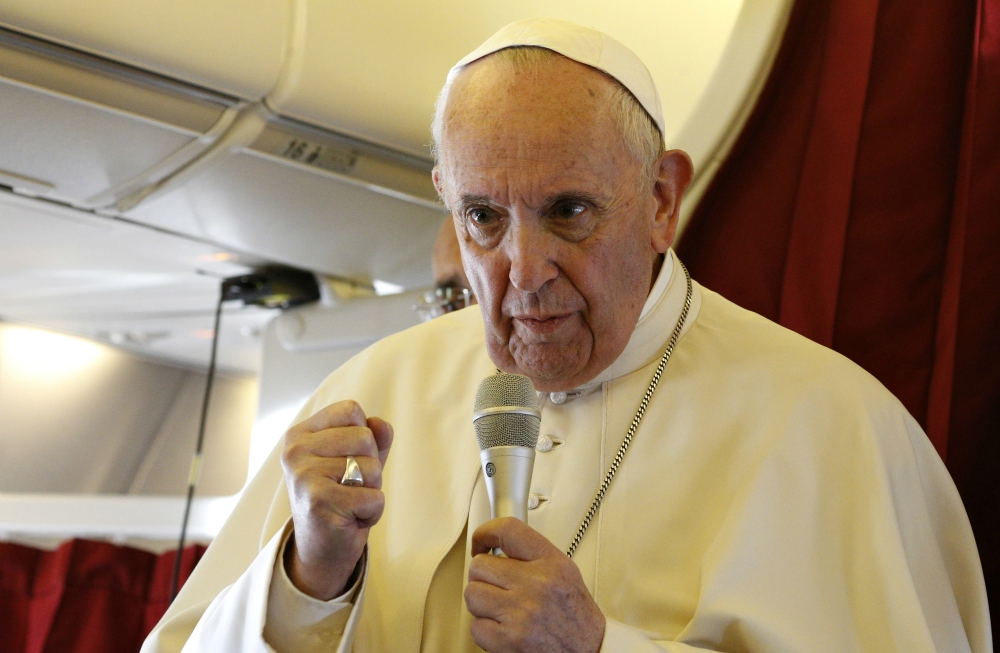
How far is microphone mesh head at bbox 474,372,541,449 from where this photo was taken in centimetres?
134

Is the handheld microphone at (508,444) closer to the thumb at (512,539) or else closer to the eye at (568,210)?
the thumb at (512,539)

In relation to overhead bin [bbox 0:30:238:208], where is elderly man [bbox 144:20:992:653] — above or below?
below

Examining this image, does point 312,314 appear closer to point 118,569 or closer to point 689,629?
point 118,569

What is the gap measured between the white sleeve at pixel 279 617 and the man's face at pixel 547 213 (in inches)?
19.0

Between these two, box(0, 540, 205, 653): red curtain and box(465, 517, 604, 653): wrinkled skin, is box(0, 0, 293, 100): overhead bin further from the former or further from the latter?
box(0, 540, 205, 653): red curtain

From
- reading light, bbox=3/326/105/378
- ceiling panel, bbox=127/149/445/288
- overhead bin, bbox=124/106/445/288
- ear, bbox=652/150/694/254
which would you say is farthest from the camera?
reading light, bbox=3/326/105/378

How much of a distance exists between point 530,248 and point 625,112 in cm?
30

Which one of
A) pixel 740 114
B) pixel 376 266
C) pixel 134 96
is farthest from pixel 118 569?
pixel 740 114

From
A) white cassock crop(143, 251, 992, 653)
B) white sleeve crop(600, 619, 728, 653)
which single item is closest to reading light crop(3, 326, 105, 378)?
white cassock crop(143, 251, 992, 653)

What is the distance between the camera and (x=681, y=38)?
2.76m

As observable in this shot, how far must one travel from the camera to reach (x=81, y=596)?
11.7 ft

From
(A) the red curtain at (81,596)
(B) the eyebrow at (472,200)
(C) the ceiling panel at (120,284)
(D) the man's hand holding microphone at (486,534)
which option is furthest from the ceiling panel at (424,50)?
(A) the red curtain at (81,596)

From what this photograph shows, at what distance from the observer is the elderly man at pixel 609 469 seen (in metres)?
1.45

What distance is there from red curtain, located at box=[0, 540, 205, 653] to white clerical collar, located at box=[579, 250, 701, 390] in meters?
2.39
